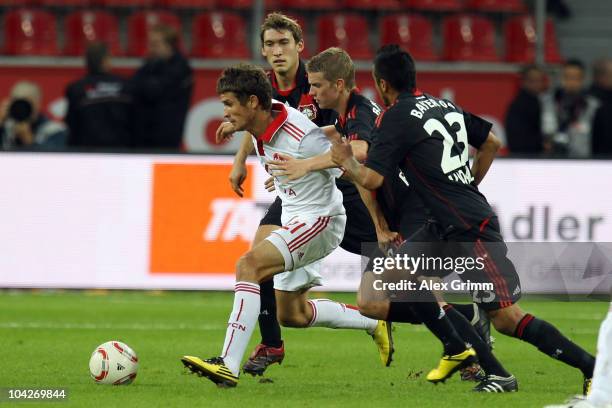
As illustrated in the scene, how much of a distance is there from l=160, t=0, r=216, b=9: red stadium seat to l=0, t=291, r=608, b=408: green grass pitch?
5.16 m

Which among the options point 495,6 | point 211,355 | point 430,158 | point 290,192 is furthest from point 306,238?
point 495,6

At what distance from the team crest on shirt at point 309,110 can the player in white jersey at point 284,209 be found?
0.74m

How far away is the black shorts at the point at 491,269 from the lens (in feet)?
21.7

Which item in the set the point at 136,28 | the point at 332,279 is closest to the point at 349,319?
the point at 332,279

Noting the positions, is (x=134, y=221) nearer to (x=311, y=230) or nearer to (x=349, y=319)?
(x=349, y=319)

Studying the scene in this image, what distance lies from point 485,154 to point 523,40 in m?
10.5

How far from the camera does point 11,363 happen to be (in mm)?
7965

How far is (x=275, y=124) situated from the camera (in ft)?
23.4

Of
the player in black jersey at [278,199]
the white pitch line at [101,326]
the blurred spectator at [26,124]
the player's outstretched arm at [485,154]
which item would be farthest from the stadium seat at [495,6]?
the player's outstretched arm at [485,154]

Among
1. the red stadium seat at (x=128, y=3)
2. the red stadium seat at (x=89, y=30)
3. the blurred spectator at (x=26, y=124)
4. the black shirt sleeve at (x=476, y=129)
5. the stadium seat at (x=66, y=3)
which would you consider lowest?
the blurred spectator at (x=26, y=124)

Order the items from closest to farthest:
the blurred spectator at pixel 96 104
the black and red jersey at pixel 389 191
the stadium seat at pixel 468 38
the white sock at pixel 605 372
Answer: the white sock at pixel 605 372
the black and red jersey at pixel 389 191
the blurred spectator at pixel 96 104
the stadium seat at pixel 468 38

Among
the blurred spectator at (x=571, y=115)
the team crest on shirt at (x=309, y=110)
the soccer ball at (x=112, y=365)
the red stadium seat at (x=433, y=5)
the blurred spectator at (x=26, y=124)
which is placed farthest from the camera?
the red stadium seat at (x=433, y=5)

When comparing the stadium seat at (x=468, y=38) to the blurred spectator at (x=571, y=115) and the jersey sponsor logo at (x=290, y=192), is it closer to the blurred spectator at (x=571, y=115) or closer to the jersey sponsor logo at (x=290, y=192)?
the blurred spectator at (x=571, y=115)

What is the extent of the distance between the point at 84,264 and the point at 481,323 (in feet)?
17.2
